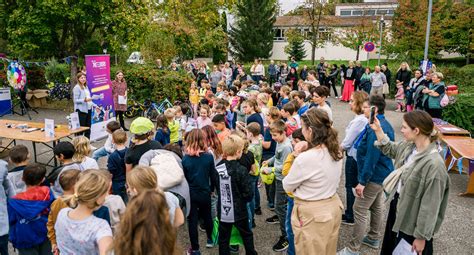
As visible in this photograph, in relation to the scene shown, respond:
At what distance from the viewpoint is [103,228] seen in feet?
8.55

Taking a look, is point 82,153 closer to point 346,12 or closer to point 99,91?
point 99,91

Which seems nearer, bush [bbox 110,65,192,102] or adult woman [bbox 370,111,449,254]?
adult woman [bbox 370,111,449,254]

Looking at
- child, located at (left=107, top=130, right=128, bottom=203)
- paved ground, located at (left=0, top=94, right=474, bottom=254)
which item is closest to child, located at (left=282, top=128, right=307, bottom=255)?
paved ground, located at (left=0, top=94, right=474, bottom=254)

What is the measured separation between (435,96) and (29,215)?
29.6 feet

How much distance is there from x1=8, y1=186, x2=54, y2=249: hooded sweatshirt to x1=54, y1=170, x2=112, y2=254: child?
1070 millimetres

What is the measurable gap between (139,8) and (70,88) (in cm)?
459

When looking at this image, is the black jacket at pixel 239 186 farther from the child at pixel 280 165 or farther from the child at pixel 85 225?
the child at pixel 85 225

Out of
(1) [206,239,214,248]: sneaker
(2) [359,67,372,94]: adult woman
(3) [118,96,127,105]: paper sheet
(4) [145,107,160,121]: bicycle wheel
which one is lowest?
(1) [206,239,214,248]: sneaker

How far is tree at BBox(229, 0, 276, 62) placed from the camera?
36719 mm

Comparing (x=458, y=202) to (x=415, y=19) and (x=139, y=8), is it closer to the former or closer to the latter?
(x=139, y=8)

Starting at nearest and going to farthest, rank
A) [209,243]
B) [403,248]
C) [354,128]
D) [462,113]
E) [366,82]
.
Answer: [403,248] < [354,128] < [209,243] < [462,113] < [366,82]

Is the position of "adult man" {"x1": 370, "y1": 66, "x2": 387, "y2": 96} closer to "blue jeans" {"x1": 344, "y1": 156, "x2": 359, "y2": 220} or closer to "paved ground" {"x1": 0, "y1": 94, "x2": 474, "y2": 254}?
"paved ground" {"x1": 0, "y1": 94, "x2": 474, "y2": 254}

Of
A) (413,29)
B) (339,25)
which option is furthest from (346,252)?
(339,25)

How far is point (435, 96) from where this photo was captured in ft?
30.5
